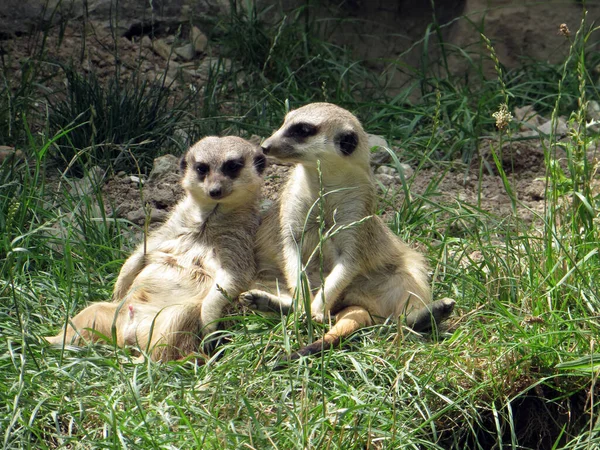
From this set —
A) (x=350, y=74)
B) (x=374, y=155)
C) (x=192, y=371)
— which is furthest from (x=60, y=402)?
(x=350, y=74)

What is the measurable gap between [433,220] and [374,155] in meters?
0.87

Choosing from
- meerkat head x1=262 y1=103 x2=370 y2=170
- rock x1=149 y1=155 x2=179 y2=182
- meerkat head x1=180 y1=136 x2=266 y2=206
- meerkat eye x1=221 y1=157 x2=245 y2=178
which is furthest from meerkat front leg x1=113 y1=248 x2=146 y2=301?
rock x1=149 y1=155 x2=179 y2=182

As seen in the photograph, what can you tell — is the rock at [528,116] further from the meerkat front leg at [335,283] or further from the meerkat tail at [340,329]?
the meerkat tail at [340,329]

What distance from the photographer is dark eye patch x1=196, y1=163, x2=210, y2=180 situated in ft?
12.9

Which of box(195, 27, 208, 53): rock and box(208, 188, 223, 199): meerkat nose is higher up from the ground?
box(195, 27, 208, 53): rock

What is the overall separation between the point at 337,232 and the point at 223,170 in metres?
0.56

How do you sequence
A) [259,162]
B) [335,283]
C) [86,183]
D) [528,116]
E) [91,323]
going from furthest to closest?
[528,116], [86,183], [259,162], [335,283], [91,323]

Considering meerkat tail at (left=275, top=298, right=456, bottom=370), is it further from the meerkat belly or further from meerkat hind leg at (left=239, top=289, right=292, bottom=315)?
the meerkat belly

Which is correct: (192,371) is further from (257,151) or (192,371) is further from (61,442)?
(257,151)

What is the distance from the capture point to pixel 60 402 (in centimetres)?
306

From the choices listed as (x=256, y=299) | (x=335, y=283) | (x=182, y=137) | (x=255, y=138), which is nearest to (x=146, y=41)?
(x=182, y=137)

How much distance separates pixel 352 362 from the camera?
3.31m

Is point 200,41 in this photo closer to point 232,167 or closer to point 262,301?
point 232,167

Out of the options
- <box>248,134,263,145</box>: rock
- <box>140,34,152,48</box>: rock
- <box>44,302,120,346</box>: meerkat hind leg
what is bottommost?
<box>44,302,120,346</box>: meerkat hind leg
